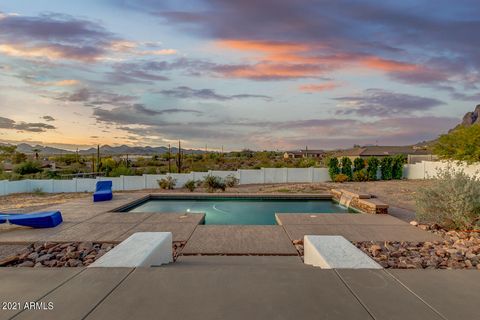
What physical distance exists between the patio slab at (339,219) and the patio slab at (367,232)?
12.9 inches

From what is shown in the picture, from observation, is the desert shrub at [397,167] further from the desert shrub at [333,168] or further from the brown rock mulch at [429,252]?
the brown rock mulch at [429,252]

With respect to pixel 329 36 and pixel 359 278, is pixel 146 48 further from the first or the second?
pixel 359 278

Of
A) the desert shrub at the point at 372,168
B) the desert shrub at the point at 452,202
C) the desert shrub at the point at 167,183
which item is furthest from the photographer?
the desert shrub at the point at 372,168

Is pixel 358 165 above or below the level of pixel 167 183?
above

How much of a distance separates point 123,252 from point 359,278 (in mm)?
2728

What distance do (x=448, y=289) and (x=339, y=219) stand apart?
5.23 m

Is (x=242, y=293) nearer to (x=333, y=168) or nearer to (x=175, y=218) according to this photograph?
(x=175, y=218)

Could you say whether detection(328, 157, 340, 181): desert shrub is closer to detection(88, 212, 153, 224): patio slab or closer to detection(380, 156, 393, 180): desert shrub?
detection(380, 156, 393, 180): desert shrub

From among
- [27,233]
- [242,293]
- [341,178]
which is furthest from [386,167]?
[242,293]

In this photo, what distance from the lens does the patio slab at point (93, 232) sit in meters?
6.30

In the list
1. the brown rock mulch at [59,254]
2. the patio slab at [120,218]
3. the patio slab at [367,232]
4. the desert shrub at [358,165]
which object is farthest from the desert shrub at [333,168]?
the brown rock mulch at [59,254]

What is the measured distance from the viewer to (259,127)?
2830 cm

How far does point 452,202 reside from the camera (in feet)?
22.7

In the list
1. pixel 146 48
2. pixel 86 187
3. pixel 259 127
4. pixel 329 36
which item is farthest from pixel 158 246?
pixel 259 127
